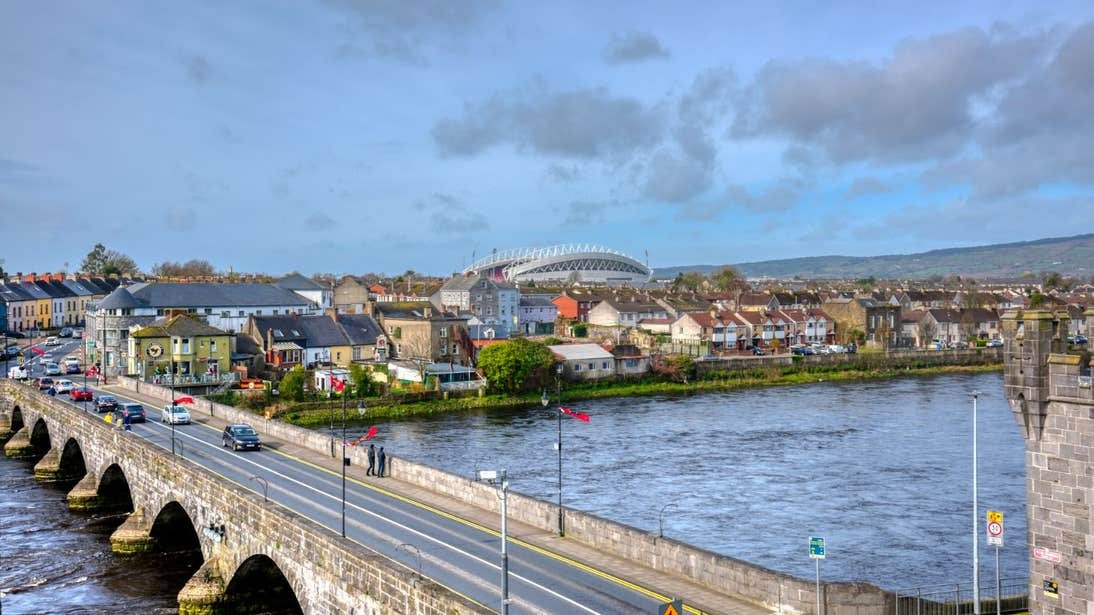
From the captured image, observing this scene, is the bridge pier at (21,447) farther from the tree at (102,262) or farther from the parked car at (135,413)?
the tree at (102,262)

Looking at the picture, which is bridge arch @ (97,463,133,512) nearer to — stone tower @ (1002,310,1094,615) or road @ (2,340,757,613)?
road @ (2,340,757,613)

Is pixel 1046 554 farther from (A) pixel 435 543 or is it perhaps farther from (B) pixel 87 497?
(B) pixel 87 497

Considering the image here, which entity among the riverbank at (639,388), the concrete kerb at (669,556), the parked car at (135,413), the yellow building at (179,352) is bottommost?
the riverbank at (639,388)

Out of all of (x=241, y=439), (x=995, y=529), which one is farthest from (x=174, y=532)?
(x=995, y=529)

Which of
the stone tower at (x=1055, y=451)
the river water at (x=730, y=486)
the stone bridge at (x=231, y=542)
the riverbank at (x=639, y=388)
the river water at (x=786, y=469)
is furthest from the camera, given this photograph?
the riverbank at (x=639, y=388)

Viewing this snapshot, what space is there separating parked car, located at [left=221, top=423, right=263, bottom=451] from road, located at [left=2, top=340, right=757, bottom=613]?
0.73 m

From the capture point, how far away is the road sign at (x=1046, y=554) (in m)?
15.7

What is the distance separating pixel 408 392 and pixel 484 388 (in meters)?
7.00

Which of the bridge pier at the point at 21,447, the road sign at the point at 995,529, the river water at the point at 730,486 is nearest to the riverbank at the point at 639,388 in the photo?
the river water at the point at 730,486

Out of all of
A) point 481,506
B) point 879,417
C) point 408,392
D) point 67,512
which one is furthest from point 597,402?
point 481,506

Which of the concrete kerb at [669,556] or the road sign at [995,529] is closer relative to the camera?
the concrete kerb at [669,556]

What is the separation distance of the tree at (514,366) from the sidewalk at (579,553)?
40271mm

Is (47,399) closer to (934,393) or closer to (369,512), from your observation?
(369,512)

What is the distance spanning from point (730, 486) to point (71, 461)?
33.7 m
